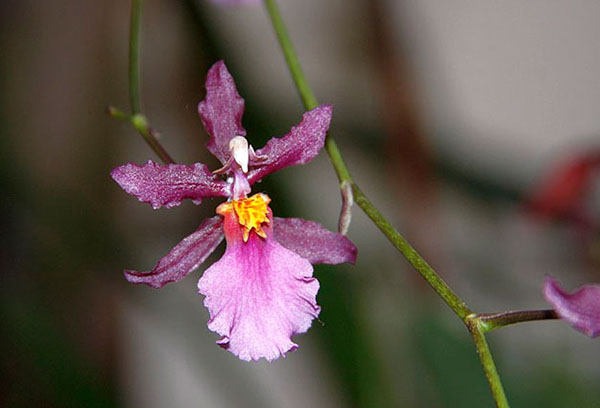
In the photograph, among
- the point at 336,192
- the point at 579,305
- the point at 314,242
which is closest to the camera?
the point at 579,305

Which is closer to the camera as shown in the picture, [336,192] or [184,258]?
[184,258]

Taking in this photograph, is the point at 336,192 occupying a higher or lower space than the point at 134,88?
lower

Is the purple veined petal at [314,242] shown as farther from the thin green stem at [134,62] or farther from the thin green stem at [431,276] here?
the thin green stem at [134,62]

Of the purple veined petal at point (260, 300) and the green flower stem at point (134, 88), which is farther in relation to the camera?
the green flower stem at point (134, 88)

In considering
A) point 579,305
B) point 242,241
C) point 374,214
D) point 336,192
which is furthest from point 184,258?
point 336,192

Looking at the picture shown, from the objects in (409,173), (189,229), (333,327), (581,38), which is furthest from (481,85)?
(333,327)

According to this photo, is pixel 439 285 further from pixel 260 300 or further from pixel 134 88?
pixel 134 88

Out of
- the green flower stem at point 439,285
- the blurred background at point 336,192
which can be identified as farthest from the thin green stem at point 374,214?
the blurred background at point 336,192

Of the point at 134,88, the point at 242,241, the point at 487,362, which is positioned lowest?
the point at 487,362
